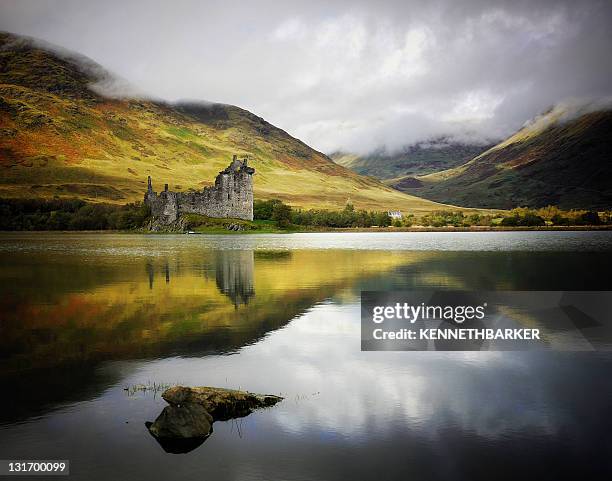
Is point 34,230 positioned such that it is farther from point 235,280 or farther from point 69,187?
point 235,280

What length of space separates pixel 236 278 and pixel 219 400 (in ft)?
71.8

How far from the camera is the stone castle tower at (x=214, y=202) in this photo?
414 ft

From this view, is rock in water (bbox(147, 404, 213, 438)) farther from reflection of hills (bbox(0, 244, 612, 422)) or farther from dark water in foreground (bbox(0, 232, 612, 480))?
reflection of hills (bbox(0, 244, 612, 422))

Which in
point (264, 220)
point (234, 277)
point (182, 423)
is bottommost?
point (234, 277)

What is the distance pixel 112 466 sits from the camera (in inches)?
332

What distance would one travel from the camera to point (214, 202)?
12738 centimetres

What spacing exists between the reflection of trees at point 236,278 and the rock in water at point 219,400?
12051mm

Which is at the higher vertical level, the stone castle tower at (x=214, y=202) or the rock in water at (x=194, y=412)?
the stone castle tower at (x=214, y=202)

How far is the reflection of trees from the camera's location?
25.4m

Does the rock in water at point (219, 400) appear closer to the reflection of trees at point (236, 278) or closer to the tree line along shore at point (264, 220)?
the reflection of trees at point (236, 278)

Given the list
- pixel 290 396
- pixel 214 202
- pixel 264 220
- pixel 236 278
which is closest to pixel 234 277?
pixel 236 278

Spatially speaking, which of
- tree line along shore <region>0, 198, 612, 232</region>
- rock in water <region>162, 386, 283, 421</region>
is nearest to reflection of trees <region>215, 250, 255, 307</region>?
rock in water <region>162, 386, 283, 421</region>

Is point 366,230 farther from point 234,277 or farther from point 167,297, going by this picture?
point 167,297

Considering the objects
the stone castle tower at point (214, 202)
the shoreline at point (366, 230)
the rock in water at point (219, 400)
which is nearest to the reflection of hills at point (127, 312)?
the rock in water at point (219, 400)
